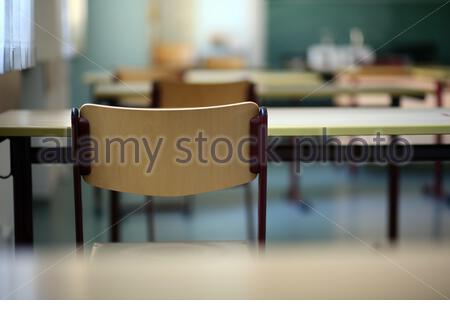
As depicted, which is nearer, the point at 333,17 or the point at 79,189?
the point at 79,189

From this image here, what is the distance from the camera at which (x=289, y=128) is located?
6.83ft

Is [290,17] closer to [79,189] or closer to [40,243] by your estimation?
[40,243]

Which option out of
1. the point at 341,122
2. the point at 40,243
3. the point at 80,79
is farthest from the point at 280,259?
the point at 80,79

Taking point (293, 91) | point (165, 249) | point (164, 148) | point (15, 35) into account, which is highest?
point (15, 35)

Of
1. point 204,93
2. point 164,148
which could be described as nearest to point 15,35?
point 204,93

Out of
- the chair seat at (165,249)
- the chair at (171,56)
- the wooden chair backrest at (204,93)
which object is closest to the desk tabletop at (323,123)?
the chair seat at (165,249)

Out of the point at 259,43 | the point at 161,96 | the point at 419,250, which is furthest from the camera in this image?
the point at 259,43

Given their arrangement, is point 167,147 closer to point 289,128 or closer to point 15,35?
point 289,128

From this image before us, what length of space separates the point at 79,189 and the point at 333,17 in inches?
315

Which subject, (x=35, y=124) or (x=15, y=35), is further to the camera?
(x=15, y=35)

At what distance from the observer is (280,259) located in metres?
2.37

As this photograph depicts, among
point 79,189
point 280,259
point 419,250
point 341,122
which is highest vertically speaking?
point 341,122

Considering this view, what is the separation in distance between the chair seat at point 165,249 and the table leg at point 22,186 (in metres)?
0.38

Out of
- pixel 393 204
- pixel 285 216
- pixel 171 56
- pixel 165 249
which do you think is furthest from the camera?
pixel 171 56
